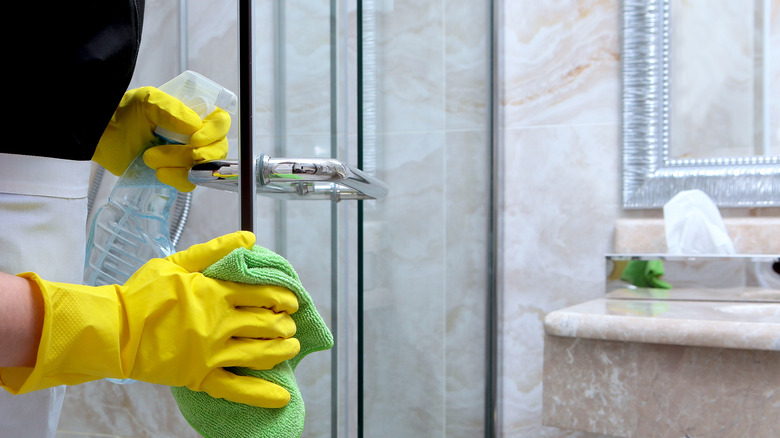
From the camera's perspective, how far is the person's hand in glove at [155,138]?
543 millimetres

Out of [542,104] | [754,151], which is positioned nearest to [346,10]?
[542,104]

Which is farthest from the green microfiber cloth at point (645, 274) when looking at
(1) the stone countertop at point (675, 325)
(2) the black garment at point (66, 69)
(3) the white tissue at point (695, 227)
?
(2) the black garment at point (66, 69)

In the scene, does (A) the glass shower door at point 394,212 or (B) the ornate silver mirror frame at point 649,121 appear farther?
(B) the ornate silver mirror frame at point 649,121

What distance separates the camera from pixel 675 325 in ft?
2.67

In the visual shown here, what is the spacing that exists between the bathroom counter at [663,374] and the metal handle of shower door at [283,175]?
1.51ft

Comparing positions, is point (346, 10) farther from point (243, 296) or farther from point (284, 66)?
point (243, 296)

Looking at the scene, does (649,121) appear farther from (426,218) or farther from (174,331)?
(174,331)

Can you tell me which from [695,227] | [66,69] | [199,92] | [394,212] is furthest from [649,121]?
[66,69]

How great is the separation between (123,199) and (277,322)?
25 cm

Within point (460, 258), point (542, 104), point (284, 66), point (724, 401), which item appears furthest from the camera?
point (542, 104)

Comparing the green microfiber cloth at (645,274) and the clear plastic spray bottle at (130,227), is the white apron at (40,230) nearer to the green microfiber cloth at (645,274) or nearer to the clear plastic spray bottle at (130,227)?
the clear plastic spray bottle at (130,227)

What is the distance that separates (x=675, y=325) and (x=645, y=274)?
1.33 ft

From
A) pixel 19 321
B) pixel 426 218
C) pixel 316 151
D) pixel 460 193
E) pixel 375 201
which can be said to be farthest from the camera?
pixel 460 193

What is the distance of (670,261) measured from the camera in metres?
1.19
